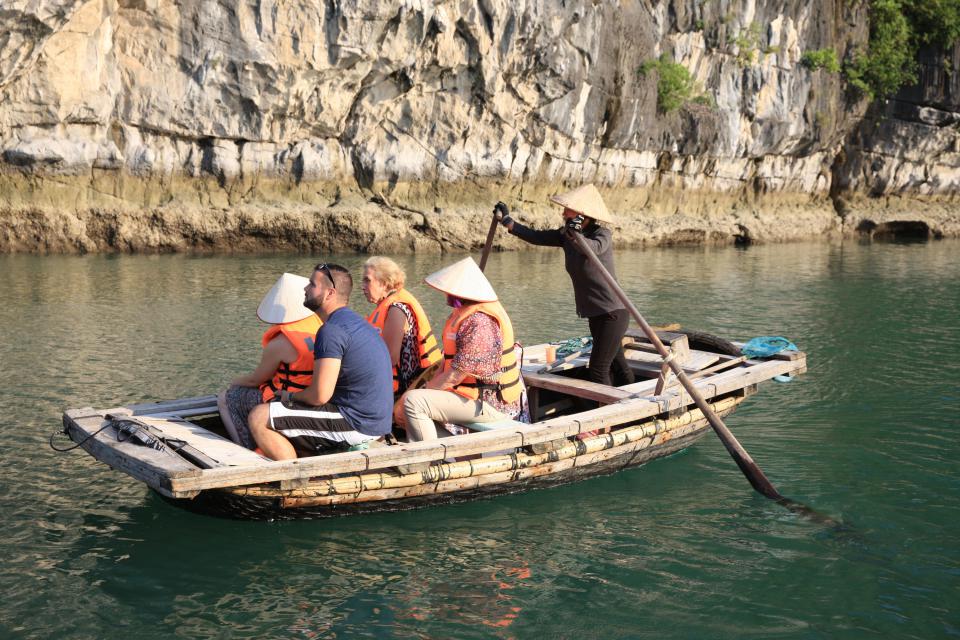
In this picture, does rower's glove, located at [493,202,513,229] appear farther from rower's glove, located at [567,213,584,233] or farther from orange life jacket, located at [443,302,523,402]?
orange life jacket, located at [443,302,523,402]

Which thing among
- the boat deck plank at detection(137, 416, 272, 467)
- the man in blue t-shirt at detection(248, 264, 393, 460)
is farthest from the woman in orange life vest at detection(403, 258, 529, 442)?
the boat deck plank at detection(137, 416, 272, 467)

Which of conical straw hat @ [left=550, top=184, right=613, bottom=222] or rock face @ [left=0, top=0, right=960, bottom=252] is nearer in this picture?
conical straw hat @ [left=550, top=184, right=613, bottom=222]

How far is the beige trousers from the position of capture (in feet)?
19.9

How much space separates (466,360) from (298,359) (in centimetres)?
108

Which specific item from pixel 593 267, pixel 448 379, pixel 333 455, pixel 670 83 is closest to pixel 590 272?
pixel 593 267

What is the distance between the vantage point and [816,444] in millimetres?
7891

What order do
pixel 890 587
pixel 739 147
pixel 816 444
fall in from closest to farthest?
1. pixel 890 587
2. pixel 816 444
3. pixel 739 147

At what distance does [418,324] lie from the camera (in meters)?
6.59

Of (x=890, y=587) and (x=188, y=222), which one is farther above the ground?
(x=188, y=222)

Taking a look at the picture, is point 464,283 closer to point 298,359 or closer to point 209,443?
point 298,359

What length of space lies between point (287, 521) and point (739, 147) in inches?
1217

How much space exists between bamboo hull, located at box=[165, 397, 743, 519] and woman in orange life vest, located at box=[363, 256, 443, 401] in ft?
3.07

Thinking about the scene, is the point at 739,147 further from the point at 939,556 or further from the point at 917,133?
the point at 939,556

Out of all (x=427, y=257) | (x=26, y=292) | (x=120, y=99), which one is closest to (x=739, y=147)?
(x=427, y=257)
